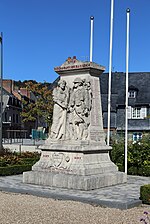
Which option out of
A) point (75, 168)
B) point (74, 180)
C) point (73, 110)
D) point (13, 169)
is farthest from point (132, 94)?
point (74, 180)

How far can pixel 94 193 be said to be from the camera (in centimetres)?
1123

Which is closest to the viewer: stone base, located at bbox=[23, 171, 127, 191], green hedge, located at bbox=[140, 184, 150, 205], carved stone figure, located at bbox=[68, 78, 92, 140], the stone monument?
green hedge, located at bbox=[140, 184, 150, 205]

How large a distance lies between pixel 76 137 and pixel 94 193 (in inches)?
86.5

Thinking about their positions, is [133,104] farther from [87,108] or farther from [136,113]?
[87,108]

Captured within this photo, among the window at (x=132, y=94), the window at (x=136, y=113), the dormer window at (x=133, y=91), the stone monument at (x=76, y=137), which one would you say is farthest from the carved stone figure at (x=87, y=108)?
the window at (x=132, y=94)

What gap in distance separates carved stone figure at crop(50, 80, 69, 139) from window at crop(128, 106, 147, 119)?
34.6 meters

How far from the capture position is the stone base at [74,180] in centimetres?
1179

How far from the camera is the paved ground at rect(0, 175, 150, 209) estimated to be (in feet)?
32.6

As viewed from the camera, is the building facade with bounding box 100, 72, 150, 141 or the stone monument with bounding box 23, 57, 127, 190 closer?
the stone monument with bounding box 23, 57, 127, 190

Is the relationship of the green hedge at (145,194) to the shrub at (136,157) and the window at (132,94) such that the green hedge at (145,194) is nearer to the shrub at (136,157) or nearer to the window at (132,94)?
the shrub at (136,157)

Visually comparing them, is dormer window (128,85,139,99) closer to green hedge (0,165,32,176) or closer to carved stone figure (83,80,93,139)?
green hedge (0,165,32,176)

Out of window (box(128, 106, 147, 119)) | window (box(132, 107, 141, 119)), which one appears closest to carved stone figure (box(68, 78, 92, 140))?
window (box(128, 106, 147, 119))

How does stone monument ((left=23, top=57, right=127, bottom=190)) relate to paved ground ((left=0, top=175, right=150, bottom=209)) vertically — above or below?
above

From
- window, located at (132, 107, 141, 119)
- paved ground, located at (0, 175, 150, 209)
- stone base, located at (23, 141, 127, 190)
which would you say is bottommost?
paved ground, located at (0, 175, 150, 209)
